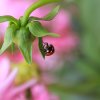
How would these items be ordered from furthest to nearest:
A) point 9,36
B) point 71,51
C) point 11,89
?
point 71,51 → point 11,89 → point 9,36

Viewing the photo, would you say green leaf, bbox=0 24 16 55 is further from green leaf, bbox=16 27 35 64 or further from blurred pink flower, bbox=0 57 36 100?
blurred pink flower, bbox=0 57 36 100

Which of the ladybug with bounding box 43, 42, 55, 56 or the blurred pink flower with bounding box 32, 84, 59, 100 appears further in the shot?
the blurred pink flower with bounding box 32, 84, 59, 100

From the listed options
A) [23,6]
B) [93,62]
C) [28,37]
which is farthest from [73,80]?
[28,37]

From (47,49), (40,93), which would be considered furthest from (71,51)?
(47,49)

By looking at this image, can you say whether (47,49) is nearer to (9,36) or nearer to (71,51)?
(9,36)

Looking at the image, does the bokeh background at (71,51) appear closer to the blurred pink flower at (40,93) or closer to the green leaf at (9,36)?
the blurred pink flower at (40,93)

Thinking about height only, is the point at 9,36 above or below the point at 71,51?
above

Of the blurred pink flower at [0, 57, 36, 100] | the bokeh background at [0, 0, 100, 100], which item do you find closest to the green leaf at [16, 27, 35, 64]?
the blurred pink flower at [0, 57, 36, 100]

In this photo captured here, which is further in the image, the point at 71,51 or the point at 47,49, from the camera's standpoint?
the point at 71,51
